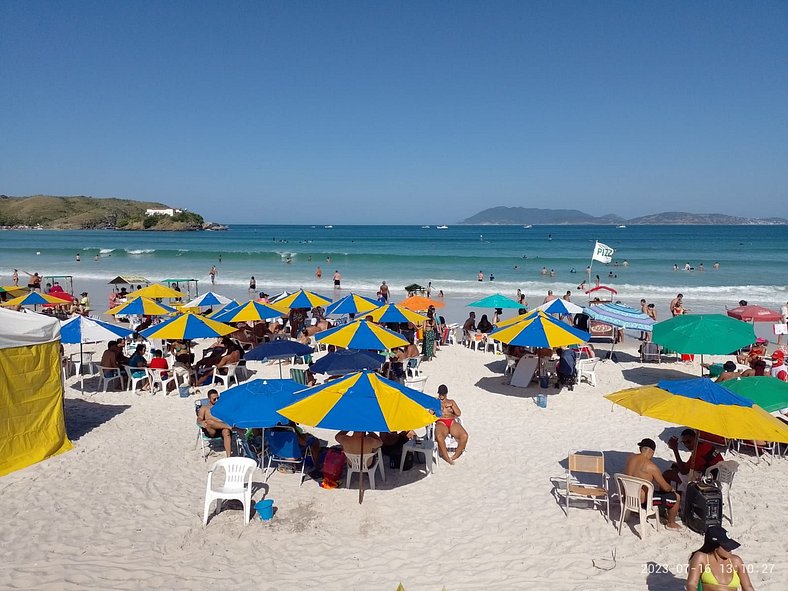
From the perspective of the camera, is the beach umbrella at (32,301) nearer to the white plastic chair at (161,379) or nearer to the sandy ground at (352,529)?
the white plastic chair at (161,379)

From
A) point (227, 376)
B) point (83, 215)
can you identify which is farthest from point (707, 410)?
point (83, 215)

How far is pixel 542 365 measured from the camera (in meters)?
10.8

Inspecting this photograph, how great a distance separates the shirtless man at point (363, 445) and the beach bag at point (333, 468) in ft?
0.47

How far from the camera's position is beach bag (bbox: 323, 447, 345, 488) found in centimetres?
625

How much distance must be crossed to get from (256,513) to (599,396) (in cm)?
696

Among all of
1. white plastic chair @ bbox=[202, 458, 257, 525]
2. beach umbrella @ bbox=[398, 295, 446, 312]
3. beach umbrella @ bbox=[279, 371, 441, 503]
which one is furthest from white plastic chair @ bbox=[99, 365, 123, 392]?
beach umbrella @ bbox=[398, 295, 446, 312]

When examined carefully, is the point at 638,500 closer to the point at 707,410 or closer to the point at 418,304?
the point at 707,410

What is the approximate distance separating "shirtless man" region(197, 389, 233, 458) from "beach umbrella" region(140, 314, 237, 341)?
2929 mm

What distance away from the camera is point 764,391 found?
7086 millimetres

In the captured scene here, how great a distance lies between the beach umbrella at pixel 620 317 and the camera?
12039mm

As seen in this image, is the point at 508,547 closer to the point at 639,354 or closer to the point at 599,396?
the point at 599,396

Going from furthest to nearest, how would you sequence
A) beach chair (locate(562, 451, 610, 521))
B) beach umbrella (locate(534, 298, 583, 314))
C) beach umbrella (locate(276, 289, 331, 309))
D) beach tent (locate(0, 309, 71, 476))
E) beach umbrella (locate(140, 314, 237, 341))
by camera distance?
beach umbrella (locate(276, 289, 331, 309)) < beach umbrella (locate(534, 298, 583, 314)) < beach umbrella (locate(140, 314, 237, 341)) < beach tent (locate(0, 309, 71, 476)) < beach chair (locate(562, 451, 610, 521))

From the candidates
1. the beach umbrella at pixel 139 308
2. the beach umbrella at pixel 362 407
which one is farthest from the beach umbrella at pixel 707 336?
the beach umbrella at pixel 139 308

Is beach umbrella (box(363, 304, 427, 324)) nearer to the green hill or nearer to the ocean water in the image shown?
the ocean water
